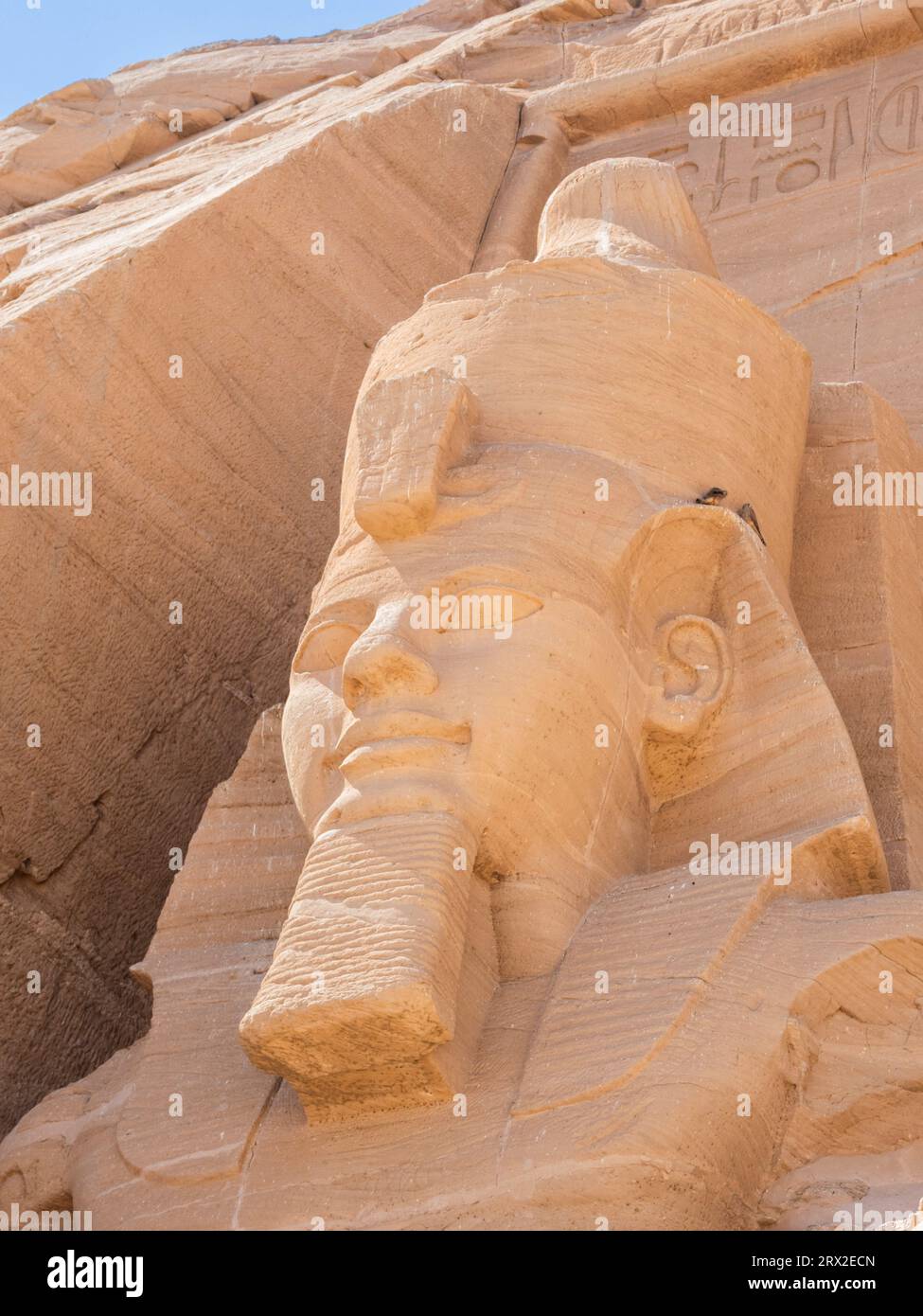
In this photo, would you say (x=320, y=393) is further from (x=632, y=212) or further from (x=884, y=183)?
(x=884, y=183)

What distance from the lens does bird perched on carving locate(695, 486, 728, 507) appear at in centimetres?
493

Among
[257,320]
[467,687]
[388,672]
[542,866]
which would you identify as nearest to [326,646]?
[388,672]

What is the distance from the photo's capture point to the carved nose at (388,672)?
14.1 feet

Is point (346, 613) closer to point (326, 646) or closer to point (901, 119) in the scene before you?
point (326, 646)

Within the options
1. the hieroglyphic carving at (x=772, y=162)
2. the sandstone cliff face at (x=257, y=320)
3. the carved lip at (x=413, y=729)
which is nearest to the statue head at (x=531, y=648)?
the carved lip at (x=413, y=729)

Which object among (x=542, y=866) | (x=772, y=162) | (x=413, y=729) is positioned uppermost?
(x=772, y=162)

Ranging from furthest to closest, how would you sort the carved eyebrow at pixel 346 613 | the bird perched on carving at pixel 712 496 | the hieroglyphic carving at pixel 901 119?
the hieroglyphic carving at pixel 901 119, the bird perched on carving at pixel 712 496, the carved eyebrow at pixel 346 613

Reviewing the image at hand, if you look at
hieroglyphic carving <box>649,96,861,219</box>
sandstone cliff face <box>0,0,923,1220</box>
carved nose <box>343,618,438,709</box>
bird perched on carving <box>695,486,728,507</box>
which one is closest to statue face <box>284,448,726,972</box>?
carved nose <box>343,618,438,709</box>

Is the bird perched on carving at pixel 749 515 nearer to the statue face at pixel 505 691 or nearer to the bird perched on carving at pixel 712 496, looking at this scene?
the bird perched on carving at pixel 712 496

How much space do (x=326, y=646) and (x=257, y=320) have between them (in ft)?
8.35

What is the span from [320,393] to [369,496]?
2429 millimetres

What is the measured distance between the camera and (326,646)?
15.3ft

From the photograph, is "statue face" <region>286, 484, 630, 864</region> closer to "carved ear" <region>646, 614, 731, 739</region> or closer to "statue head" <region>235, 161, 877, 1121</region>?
"statue head" <region>235, 161, 877, 1121</region>

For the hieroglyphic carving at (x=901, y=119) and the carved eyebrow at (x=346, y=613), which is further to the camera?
the hieroglyphic carving at (x=901, y=119)
